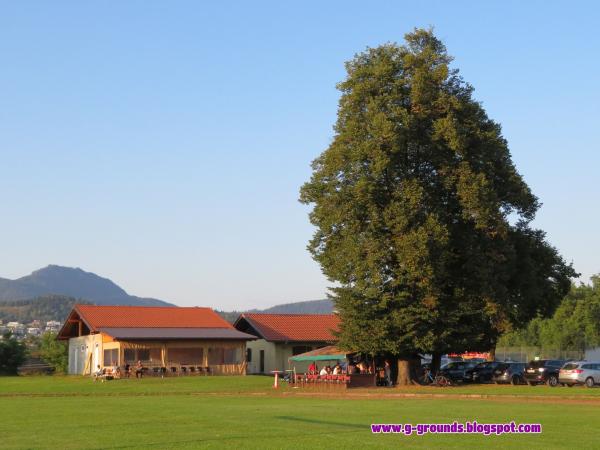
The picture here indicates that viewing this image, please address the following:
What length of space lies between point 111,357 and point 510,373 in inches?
1158

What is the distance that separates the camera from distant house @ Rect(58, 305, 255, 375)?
194 ft

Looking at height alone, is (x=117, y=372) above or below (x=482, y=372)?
above

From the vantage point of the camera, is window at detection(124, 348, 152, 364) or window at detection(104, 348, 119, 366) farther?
window at detection(104, 348, 119, 366)

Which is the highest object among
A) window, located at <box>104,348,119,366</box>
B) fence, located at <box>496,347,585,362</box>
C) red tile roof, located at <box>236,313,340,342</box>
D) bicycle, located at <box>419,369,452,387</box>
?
red tile roof, located at <box>236,313,340,342</box>

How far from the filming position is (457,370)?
171 feet

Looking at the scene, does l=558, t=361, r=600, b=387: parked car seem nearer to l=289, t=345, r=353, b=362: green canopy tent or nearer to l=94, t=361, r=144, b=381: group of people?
l=289, t=345, r=353, b=362: green canopy tent

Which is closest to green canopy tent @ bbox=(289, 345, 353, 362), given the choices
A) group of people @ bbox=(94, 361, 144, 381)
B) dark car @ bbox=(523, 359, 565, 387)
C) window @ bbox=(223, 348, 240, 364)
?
dark car @ bbox=(523, 359, 565, 387)

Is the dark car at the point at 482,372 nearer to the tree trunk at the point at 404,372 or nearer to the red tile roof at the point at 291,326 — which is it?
the tree trunk at the point at 404,372

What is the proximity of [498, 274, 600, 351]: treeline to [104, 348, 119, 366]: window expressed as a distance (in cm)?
4693

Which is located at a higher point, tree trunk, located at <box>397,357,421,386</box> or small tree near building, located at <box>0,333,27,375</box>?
small tree near building, located at <box>0,333,27,375</box>

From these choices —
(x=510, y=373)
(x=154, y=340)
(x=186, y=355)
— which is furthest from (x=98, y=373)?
(x=510, y=373)

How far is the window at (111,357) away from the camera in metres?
59.4

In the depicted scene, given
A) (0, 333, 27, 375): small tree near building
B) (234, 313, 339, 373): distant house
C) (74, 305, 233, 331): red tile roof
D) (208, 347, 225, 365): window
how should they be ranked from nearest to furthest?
(208, 347, 225, 365): window, (74, 305, 233, 331): red tile roof, (234, 313, 339, 373): distant house, (0, 333, 27, 375): small tree near building

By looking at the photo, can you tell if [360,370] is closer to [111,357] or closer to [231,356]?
[231,356]
